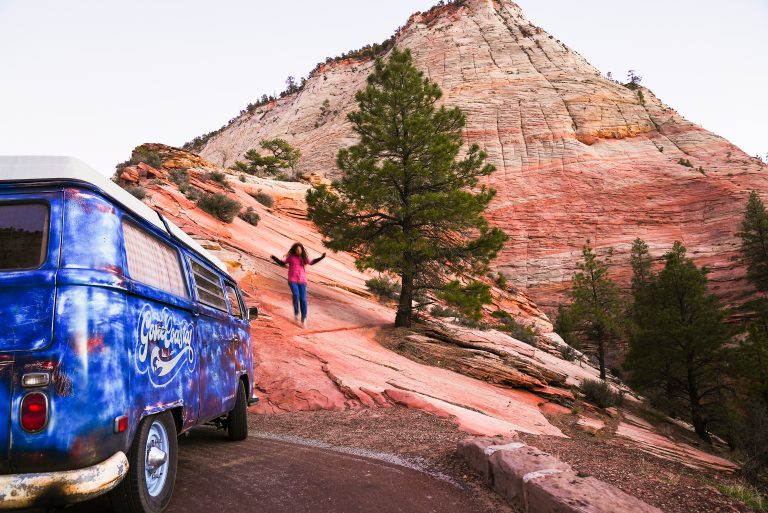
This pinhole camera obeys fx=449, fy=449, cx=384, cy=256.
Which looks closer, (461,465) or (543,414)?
(461,465)

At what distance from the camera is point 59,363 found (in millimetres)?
2348

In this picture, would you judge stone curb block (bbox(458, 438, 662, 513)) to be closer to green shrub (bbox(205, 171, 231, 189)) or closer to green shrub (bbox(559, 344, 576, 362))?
green shrub (bbox(559, 344, 576, 362))

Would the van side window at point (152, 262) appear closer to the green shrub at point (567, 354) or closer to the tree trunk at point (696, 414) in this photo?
the green shrub at point (567, 354)

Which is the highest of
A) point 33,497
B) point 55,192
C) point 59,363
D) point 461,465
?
point 55,192

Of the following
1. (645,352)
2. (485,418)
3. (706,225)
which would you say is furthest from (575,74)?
(485,418)

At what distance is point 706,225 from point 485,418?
143 ft

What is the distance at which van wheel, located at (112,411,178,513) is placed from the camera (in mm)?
2764

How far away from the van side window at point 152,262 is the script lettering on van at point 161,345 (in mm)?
250

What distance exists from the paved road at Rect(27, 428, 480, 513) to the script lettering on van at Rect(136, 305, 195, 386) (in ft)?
3.19

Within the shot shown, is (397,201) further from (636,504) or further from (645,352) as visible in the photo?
(645,352)

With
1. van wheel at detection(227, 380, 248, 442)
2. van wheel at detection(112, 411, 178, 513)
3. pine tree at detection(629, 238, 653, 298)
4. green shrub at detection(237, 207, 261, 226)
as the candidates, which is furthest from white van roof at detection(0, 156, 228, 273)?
pine tree at detection(629, 238, 653, 298)

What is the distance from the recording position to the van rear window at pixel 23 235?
251 centimetres

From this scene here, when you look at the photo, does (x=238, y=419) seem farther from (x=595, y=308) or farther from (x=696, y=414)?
(x=595, y=308)

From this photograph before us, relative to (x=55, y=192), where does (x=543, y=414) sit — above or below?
below
